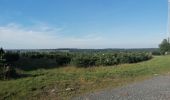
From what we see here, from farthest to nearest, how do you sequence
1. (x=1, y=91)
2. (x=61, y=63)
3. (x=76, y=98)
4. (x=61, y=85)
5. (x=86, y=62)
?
(x=61, y=63) < (x=86, y=62) < (x=61, y=85) < (x=1, y=91) < (x=76, y=98)

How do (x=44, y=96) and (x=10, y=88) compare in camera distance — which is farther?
(x=10, y=88)

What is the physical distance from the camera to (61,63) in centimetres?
4803

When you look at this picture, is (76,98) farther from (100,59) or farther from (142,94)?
(100,59)

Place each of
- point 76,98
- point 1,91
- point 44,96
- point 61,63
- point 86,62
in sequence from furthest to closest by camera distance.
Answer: point 61,63 → point 86,62 → point 1,91 → point 44,96 → point 76,98

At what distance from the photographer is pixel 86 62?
43.3 meters

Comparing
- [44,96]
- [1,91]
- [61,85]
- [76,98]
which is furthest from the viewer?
[61,85]

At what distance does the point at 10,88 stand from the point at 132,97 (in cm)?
587

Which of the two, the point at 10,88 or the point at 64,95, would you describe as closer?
the point at 64,95

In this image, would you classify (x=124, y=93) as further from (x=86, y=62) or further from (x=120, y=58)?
(x=120, y=58)

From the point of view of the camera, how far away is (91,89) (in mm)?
14727

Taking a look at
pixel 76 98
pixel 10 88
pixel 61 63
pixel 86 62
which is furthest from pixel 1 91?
pixel 61 63

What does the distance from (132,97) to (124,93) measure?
1.11 m

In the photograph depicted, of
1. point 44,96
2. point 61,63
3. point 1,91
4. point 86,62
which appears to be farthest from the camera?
point 61,63

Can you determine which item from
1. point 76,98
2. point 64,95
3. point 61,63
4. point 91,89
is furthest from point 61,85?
point 61,63
